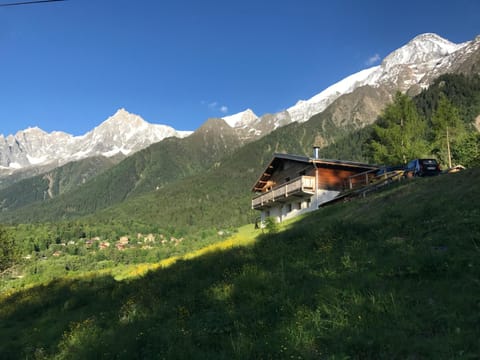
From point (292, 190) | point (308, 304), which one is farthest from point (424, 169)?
point (308, 304)

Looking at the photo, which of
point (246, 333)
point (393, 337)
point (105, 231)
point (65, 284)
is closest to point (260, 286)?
point (246, 333)

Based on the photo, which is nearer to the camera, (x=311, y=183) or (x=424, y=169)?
(x=424, y=169)

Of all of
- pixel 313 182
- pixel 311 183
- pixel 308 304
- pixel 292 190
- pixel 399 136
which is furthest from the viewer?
pixel 399 136

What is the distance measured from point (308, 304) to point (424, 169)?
23718mm

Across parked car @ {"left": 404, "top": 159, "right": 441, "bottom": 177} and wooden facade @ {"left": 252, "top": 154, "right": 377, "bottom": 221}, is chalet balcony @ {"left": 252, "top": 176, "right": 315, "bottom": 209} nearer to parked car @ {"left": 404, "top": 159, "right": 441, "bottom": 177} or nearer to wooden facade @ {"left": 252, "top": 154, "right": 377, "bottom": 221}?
wooden facade @ {"left": 252, "top": 154, "right": 377, "bottom": 221}

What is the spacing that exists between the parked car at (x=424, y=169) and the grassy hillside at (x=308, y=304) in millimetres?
13341

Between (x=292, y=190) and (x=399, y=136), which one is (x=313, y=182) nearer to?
(x=292, y=190)

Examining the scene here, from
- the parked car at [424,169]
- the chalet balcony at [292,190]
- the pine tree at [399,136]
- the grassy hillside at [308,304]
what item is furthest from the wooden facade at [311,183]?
the grassy hillside at [308,304]

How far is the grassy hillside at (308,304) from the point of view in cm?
692

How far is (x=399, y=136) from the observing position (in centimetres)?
4928

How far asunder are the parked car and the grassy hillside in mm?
13341

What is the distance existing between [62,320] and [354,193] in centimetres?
2280

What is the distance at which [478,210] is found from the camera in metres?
12.6

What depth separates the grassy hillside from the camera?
692 centimetres
